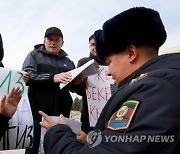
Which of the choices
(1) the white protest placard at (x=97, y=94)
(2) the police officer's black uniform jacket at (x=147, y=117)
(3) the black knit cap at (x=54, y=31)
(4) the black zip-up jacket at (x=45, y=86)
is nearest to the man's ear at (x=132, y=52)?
(2) the police officer's black uniform jacket at (x=147, y=117)

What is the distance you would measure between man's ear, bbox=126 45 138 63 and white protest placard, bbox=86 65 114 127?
170 centimetres

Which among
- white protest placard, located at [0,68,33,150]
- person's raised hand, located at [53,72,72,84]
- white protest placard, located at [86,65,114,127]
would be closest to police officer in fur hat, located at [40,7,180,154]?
white protest placard, located at [0,68,33,150]

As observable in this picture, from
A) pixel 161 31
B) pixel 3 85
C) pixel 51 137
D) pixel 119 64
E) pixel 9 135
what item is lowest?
pixel 9 135

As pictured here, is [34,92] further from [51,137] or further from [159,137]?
[159,137]

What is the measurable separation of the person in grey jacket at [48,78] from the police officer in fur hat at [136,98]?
136 cm

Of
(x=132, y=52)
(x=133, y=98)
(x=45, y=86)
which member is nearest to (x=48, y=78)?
(x=45, y=86)

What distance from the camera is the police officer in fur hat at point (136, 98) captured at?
1002 mm

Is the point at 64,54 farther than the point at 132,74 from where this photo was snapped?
Yes

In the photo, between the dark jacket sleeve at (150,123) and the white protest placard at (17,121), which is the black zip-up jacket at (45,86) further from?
the dark jacket sleeve at (150,123)

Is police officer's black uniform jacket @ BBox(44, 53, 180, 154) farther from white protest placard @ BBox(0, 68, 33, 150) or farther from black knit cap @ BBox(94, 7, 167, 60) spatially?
white protest placard @ BBox(0, 68, 33, 150)

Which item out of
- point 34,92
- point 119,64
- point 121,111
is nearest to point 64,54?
point 34,92


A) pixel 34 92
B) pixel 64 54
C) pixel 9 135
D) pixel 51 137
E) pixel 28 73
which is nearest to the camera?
pixel 51 137

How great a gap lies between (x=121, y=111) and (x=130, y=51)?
38cm

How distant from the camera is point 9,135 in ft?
7.45
